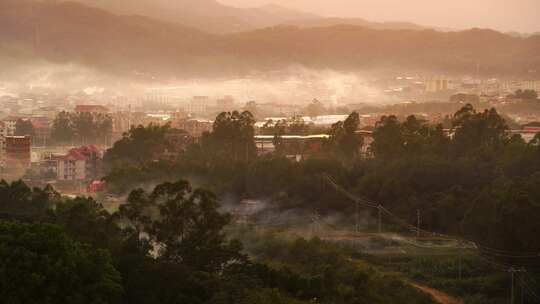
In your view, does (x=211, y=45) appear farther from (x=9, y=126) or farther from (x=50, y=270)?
(x=50, y=270)

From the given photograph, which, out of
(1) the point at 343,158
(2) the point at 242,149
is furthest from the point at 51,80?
(1) the point at 343,158

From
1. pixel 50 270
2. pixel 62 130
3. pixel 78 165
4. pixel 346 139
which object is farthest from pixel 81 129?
pixel 50 270

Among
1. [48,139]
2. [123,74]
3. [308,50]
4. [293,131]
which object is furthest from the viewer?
[308,50]

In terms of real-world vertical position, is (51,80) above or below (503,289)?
above

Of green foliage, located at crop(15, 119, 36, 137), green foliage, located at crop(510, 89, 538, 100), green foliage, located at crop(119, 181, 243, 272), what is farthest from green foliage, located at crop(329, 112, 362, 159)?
green foliage, located at crop(119, 181, 243, 272)

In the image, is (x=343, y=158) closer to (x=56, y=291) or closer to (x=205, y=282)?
(x=205, y=282)

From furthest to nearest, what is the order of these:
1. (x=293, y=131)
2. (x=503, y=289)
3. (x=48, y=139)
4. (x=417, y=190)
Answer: (x=48, y=139), (x=293, y=131), (x=417, y=190), (x=503, y=289)
